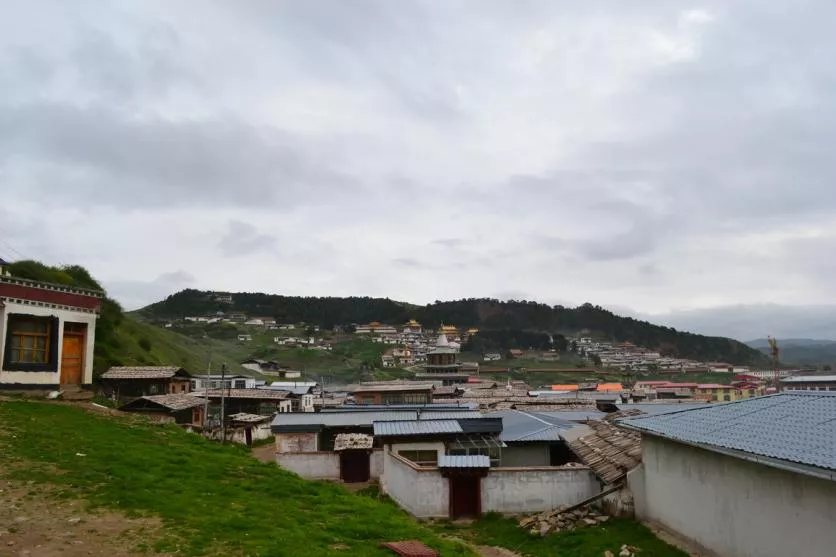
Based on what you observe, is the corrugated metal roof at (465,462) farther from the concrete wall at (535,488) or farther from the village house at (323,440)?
the village house at (323,440)

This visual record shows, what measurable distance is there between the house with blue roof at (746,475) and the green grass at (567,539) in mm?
851

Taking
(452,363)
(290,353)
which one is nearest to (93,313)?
(452,363)

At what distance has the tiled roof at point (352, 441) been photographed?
3238 cm

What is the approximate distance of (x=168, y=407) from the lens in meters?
38.2

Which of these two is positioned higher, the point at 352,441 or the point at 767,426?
the point at 767,426

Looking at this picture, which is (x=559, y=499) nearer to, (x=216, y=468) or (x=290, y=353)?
(x=216, y=468)

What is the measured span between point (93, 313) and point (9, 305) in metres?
4.21

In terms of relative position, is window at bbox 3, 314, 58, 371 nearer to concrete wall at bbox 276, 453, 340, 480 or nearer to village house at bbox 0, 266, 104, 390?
village house at bbox 0, 266, 104, 390

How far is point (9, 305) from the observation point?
2397cm

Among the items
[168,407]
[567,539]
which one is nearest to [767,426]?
[567,539]

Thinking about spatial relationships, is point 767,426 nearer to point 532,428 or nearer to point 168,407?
point 532,428

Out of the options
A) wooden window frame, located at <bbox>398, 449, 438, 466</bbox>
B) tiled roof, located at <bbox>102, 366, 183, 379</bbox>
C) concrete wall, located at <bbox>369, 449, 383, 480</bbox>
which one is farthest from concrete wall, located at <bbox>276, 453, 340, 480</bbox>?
A: tiled roof, located at <bbox>102, 366, 183, 379</bbox>

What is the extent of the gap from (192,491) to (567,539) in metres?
11.3

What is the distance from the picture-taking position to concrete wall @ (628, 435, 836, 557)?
12227 millimetres
